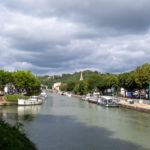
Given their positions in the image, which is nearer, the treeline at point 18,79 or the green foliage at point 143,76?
the green foliage at point 143,76

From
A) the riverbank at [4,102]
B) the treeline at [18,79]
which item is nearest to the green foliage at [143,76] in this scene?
the riverbank at [4,102]

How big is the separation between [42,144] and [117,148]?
22.7ft

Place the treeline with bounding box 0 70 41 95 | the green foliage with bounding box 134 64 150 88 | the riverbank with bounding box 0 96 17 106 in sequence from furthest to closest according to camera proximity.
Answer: the treeline with bounding box 0 70 41 95
the green foliage with bounding box 134 64 150 88
the riverbank with bounding box 0 96 17 106

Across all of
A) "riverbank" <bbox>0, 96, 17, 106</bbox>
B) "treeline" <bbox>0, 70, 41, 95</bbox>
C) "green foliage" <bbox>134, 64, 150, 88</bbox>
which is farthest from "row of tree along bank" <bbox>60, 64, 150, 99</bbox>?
"riverbank" <bbox>0, 96, 17, 106</bbox>

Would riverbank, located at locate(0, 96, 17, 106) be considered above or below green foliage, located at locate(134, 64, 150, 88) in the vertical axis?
below

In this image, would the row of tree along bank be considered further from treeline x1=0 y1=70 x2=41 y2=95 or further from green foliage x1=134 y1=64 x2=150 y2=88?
A: treeline x1=0 y1=70 x2=41 y2=95

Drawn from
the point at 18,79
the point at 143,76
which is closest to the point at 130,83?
the point at 143,76

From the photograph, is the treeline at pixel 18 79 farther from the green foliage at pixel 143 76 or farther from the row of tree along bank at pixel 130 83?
the green foliage at pixel 143 76

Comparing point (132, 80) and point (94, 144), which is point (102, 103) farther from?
point (94, 144)

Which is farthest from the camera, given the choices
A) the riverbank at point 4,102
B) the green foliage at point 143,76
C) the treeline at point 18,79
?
the treeline at point 18,79

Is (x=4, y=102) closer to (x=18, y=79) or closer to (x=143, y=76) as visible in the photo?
(x=18, y=79)

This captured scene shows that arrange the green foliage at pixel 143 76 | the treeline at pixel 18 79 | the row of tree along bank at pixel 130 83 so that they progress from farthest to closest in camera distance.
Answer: the treeline at pixel 18 79 → the row of tree along bank at pixel 130 83 → the green foliage at pixel 143 76

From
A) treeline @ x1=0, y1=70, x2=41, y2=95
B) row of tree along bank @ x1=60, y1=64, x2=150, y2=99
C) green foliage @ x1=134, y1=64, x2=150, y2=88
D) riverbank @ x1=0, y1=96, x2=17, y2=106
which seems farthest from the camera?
treeline @ x1=0, y1=70, x2=41, y2=95

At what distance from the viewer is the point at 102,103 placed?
4264 inches
